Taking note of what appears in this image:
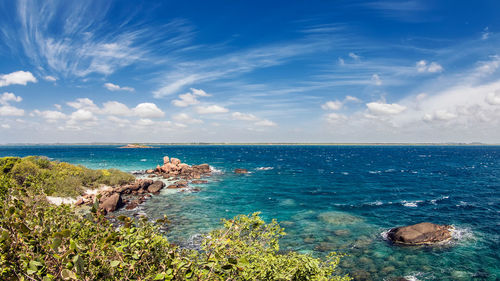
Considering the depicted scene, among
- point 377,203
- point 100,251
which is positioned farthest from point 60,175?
point 377,203

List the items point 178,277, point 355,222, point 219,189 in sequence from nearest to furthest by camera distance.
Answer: point 178,277
point 355,222
point 219,189

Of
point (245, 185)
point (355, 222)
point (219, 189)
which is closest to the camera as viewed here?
point (355, 222)

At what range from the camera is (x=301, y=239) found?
2683 centimetres

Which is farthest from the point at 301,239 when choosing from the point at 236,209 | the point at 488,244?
the point at 488,244

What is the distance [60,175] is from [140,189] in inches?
541

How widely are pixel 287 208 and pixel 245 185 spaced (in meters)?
20.3

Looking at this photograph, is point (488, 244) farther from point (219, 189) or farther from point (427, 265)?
point (219, 189)

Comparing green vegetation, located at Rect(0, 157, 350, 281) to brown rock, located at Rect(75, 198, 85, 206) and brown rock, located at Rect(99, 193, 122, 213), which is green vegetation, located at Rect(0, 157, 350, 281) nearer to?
brown rock, located at Rect(99, 193, 122, 213)

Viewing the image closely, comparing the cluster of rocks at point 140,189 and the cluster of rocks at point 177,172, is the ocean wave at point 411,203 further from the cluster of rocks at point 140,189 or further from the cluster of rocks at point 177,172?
the cluster of rocks at point 177,172

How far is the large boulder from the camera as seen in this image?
25.3 metres

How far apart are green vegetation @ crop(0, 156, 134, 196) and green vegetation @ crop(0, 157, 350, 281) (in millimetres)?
29633

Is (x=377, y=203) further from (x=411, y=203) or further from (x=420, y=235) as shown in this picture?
(x=420, y=235)

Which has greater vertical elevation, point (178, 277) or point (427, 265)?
point (178, 277)

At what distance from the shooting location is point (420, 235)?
1014 inches
